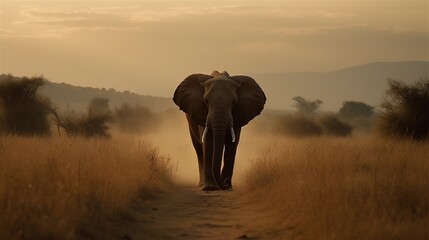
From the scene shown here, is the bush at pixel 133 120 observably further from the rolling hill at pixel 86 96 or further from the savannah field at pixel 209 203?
the savannah field at pixel 209 203

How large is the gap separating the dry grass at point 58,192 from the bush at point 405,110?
1307 cm

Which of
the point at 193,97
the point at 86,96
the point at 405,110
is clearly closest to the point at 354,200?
the point at 193,97

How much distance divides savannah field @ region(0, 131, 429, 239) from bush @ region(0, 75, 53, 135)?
39.9 ft

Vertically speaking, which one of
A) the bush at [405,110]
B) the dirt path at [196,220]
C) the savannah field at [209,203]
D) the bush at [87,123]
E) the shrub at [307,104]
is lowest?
the dirt path at [196,220]

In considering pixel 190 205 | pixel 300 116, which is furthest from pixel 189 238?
pixel 300 116

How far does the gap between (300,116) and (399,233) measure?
38.4 metres

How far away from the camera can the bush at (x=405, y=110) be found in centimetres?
2336

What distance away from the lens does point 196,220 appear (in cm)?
1036

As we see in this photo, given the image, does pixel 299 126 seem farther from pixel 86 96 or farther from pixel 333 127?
pixel 86 96

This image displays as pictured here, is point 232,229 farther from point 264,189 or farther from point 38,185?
point 264,189

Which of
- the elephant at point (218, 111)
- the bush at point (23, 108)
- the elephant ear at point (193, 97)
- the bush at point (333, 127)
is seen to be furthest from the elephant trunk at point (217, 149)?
the bush at point (333, 127)

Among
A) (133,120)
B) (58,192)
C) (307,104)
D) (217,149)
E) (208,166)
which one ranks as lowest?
(58,192)

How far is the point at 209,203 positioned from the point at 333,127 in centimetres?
3485

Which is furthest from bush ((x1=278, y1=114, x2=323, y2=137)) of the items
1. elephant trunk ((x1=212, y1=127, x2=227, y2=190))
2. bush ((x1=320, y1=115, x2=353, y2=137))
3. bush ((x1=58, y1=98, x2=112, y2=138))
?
elephant trunk ((x1=212, y1=127, x2=227, y2=190))
